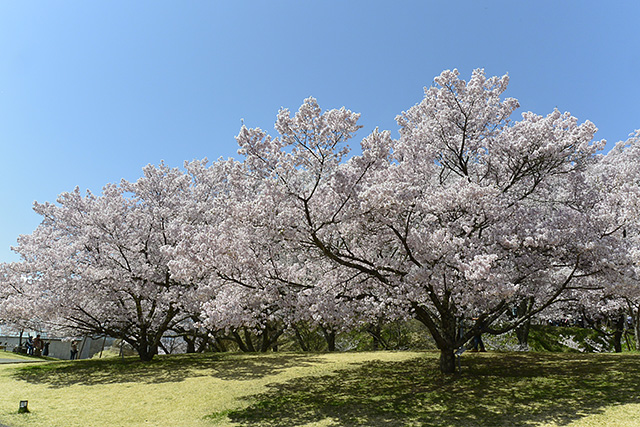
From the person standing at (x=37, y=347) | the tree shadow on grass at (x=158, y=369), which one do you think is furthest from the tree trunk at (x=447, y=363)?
the person standing at (x=37, y=347)

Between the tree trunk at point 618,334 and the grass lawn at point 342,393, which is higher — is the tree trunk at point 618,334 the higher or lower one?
the higher one

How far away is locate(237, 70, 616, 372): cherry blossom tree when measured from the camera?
873cm

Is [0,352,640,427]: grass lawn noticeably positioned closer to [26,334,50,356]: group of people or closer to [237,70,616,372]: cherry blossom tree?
[237,70,616,372]: cherry blossom tree

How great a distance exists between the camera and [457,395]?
31.1 feet

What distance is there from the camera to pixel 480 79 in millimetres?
11570

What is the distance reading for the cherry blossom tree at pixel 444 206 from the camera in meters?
8.73

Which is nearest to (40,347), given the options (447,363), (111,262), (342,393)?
(111,262)

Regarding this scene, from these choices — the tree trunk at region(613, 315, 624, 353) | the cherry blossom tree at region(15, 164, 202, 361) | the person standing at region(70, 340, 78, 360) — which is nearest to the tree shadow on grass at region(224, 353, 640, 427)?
the cherry blossom tree at region(15, 164, 202, 361)

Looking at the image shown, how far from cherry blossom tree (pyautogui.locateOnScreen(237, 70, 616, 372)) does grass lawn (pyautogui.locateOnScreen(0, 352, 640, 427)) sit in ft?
5.85

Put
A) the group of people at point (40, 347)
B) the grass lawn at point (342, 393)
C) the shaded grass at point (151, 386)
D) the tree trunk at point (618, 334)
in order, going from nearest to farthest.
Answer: the grass lawn at point (342, 393) < the shaded grass at point (151, 386) < the tree trunk at point (618, 334) < the group of people at point (40, 347)

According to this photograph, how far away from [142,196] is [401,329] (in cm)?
1402

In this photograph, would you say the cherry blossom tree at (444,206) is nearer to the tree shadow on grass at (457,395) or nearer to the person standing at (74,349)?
the tree shadow on grass at (457,395)

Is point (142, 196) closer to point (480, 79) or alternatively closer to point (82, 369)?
point (82, 369)

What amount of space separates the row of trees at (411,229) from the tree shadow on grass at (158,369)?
2.31 meters
